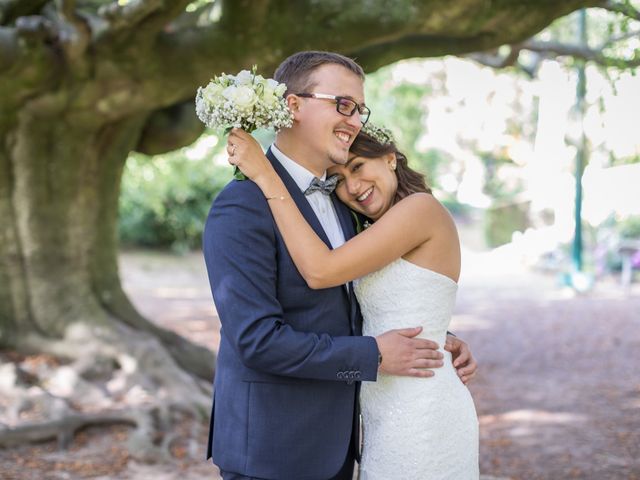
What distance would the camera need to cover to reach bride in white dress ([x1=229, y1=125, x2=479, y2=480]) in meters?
2.82

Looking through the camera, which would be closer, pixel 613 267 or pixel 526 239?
pixel 613 267

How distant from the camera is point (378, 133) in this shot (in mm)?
3090

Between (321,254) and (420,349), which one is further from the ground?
(321,254)

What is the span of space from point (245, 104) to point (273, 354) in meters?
0.76

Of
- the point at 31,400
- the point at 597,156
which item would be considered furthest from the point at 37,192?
the point at 597,156

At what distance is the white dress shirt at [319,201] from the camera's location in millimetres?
2836

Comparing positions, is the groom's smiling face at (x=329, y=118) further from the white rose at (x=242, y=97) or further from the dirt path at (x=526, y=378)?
the dirt path at (x=526, y=378)

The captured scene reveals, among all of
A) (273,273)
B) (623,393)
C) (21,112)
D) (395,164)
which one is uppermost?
(21,112)

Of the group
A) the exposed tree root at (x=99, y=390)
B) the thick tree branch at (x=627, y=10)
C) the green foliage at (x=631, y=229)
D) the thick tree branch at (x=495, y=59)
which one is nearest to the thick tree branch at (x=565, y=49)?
the thick tree branch at (x=495, y=59)

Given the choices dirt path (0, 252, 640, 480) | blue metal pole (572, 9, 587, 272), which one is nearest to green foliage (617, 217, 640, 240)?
dirt path (0, 252, 640, 480)

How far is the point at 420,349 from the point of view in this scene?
278cm

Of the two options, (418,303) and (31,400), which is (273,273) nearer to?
(418,303)

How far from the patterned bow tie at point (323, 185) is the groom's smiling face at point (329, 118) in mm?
79

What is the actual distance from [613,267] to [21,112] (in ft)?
50.0
